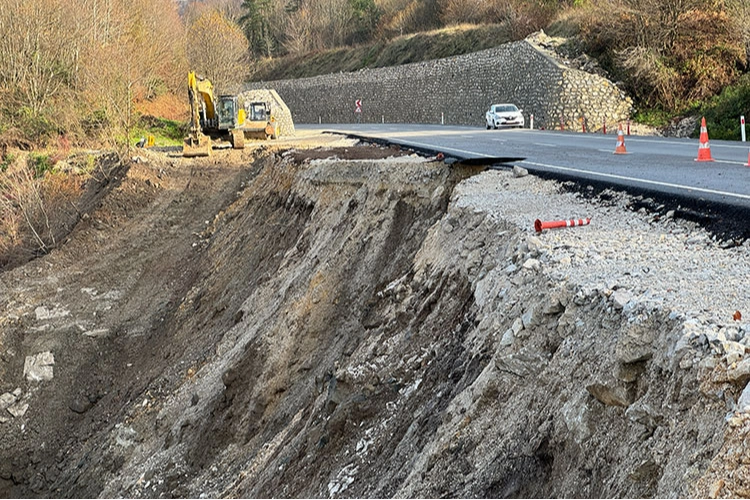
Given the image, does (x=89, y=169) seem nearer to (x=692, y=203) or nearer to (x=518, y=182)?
(x=518, y=182)

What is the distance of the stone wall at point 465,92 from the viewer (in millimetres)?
31875

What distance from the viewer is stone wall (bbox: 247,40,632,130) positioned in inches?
1255

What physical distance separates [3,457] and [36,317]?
16.0 feet

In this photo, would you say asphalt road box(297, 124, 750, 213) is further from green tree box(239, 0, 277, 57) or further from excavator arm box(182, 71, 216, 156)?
green tree box(239, 0, 277, 57)

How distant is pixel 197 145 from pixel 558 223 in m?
22.1

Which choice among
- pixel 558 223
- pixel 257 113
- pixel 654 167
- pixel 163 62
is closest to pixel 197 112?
pixel 257 113

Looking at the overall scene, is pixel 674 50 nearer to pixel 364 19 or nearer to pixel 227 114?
pixel 227 114

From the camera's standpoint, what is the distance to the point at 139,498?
10641mm

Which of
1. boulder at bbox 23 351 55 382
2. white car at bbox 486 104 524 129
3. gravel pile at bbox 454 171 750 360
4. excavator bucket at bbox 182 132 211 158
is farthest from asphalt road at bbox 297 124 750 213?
white car at bbox 486 104 524 129

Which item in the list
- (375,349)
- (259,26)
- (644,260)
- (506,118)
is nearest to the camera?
(644,260)

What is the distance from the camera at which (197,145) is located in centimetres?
2830

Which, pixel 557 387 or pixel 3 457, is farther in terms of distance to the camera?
pixel 3 457

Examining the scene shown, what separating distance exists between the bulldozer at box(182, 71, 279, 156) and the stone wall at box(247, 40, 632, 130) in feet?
39.2

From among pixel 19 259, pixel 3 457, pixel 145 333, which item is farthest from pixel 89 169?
pixel 3 457
